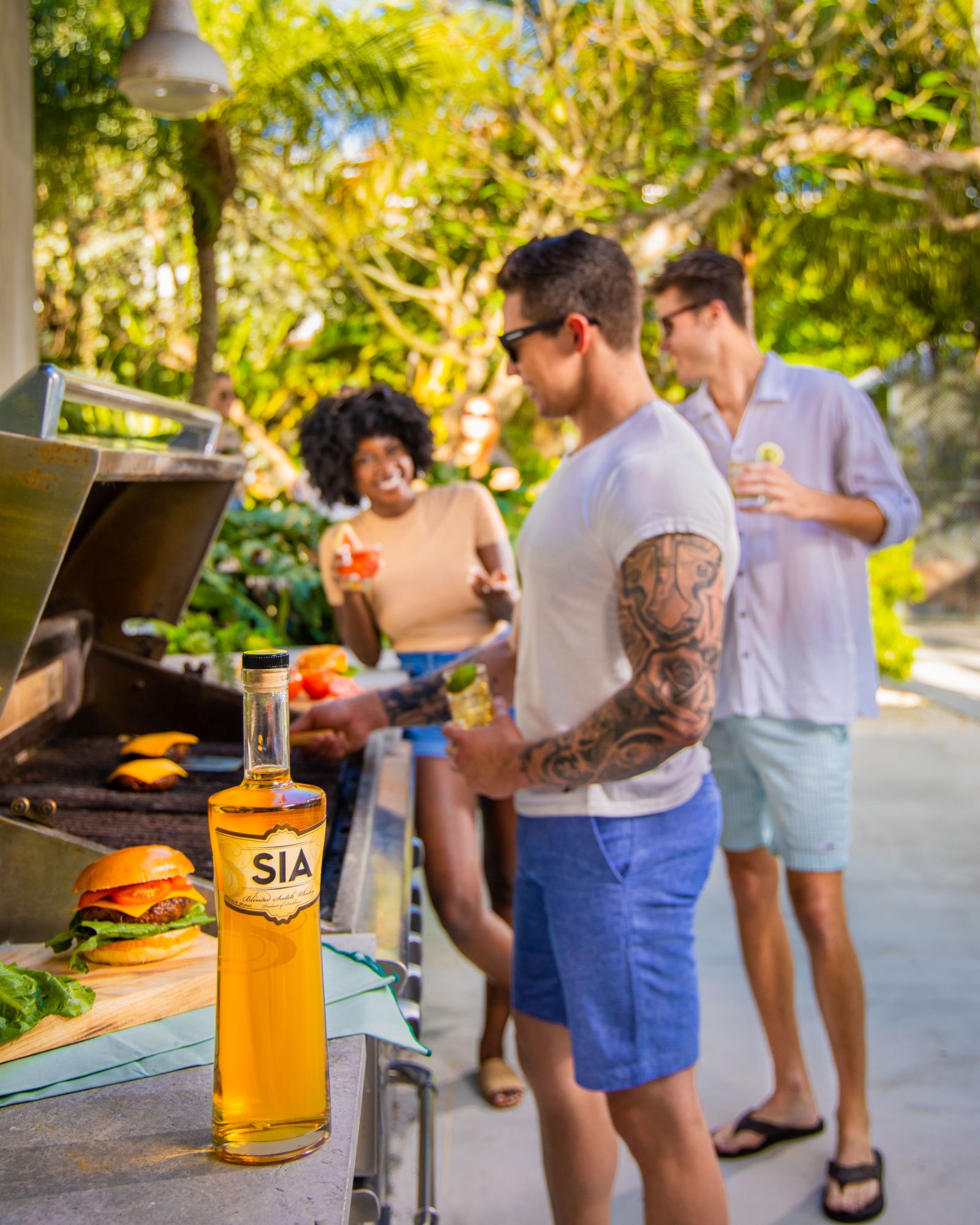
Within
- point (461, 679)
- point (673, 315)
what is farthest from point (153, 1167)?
point (673, 315)

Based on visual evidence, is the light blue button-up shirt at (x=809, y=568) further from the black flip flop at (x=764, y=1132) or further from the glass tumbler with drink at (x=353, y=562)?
the black flip flop at (x=764, y=1132)

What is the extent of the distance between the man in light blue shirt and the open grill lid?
130cm

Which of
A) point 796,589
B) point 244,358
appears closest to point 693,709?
point 796,589

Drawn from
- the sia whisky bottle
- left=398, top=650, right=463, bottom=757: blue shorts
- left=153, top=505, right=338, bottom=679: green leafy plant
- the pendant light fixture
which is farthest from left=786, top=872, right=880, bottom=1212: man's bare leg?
the pendant light fixture

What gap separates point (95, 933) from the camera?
4.33ft

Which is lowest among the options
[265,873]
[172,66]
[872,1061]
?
[872,1061]

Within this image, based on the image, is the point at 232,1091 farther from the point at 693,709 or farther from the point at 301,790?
the point at 693,709

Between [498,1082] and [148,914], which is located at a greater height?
[148,914]

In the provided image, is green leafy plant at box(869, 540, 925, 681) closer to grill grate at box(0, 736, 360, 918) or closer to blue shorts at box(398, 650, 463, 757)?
blue shorts at box(398, 650, 463, 757)

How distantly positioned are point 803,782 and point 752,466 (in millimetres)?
810

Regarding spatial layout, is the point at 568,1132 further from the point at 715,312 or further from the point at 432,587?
the point at 715,312

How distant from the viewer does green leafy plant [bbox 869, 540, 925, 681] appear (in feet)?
35.0

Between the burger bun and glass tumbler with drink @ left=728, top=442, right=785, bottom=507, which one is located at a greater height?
glass tumbler with drink @ left=728, top=442, right=785, bottom=507

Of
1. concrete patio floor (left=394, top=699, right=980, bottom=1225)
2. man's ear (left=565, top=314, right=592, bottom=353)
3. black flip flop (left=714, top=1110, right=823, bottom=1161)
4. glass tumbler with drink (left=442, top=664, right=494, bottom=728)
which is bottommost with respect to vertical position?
concrete patio floor (left=394, top=699, right=980, bottom=1225)
